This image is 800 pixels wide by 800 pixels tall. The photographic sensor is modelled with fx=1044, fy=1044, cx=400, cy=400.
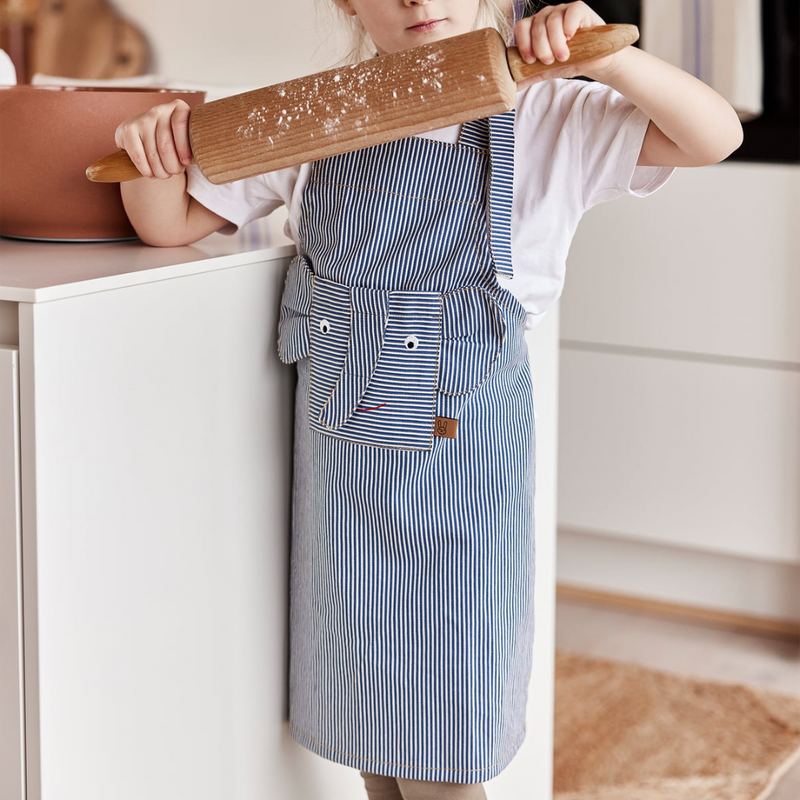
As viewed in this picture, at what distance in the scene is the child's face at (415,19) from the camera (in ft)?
2.57

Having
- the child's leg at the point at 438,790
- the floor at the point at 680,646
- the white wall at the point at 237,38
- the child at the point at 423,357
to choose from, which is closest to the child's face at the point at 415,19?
the child at the point at 423,357

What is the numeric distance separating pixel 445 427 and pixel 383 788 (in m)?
0.36

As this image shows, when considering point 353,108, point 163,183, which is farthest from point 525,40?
point 163,183

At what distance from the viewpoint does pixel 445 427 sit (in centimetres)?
81

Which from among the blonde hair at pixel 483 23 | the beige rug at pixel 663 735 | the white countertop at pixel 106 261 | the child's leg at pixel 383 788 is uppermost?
the blonde hair at pixel 483 23

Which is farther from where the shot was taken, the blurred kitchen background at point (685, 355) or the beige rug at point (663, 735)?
the blurred kitchen background at point (685, 355)

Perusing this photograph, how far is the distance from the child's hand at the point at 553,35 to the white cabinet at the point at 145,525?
0.29 m

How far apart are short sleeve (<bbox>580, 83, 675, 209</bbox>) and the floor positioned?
3.83ft

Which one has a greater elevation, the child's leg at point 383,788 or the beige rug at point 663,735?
the child's leg at point 383,788

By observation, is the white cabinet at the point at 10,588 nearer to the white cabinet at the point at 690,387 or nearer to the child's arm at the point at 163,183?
the child's arm at the point at 163,183

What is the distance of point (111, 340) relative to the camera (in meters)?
0.70

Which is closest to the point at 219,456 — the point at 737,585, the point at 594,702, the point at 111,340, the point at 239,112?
the point at 111,340

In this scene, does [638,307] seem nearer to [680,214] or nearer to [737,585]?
[680,214]

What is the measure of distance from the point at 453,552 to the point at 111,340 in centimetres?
31
